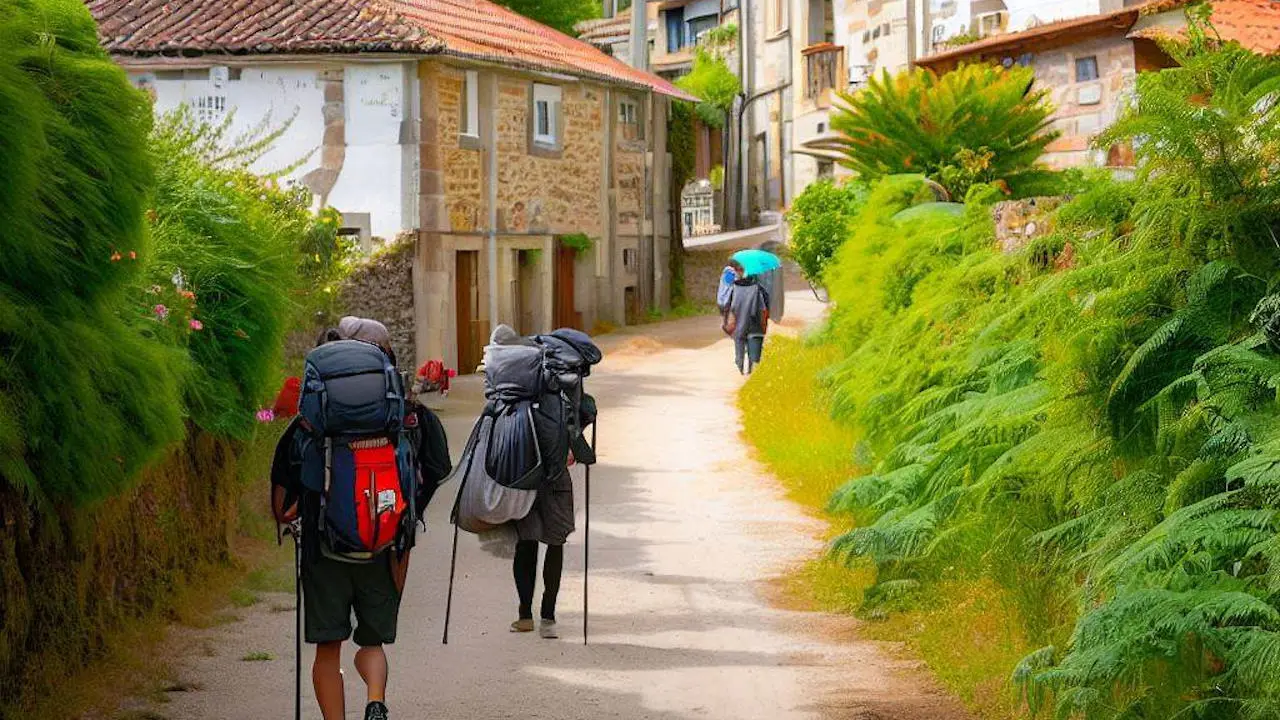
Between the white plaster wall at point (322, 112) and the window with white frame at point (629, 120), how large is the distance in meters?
6.88

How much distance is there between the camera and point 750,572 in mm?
11805

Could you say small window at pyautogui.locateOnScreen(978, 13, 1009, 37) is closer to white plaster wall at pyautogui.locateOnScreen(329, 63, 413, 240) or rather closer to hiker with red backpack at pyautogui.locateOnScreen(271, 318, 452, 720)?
white plaster wall at pyautogui.locateOnScreen(329, 63, 413, 240)

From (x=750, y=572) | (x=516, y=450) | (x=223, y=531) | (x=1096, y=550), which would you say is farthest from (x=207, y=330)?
(x=1096, y=550)

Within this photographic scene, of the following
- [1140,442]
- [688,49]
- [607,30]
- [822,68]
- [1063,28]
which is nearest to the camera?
[1140,442]

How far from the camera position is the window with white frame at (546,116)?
29.9m

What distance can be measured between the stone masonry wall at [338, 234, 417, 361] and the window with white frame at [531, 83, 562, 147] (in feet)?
13.0

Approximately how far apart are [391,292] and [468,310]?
2.11 meters

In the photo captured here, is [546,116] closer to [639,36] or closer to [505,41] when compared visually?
[505,41]

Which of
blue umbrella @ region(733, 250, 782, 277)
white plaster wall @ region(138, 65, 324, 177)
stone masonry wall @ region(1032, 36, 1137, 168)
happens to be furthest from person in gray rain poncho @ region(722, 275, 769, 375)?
white plaster wall @ region(138, 65, 324, 177)

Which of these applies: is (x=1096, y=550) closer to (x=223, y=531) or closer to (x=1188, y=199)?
(x=1188, y=199)

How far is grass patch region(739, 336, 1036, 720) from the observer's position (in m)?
8.20

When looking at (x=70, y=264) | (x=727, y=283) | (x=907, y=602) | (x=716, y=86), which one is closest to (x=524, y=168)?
(x=727, y=283)

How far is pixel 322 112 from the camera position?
27250 millimetres

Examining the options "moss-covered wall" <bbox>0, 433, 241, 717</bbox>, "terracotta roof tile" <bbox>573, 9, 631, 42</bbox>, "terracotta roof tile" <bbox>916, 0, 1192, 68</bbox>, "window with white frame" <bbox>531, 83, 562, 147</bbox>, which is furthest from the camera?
"terracotta roof tile" <bbox>573, 9, 631, 42</bbox>
